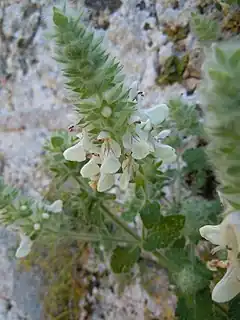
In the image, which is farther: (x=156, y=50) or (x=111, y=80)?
(x=156, y=50)

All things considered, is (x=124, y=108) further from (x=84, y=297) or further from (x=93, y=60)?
(x=84, y=297)

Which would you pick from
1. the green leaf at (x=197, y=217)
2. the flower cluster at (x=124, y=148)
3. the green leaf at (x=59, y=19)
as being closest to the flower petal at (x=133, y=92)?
the flower cluster at (x=124, y=148)

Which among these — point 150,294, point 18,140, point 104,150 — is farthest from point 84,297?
point 104,150

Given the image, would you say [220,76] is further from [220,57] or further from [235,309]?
[235,309]

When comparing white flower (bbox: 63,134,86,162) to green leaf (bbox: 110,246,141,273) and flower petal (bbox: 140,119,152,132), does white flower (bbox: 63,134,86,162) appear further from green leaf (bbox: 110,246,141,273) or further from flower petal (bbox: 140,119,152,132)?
green leaf (bbox: 110,246,141,273)

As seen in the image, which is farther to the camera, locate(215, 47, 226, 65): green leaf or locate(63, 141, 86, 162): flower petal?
locate(63, 141, 86, 162): flower petal

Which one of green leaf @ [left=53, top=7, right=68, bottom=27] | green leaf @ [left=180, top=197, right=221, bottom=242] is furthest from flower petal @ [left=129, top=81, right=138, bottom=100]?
green leaf @ [left=180, top=197, right=221, bottom=242]

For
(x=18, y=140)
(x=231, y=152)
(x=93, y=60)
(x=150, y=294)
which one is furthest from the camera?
(x=18, y=140)
